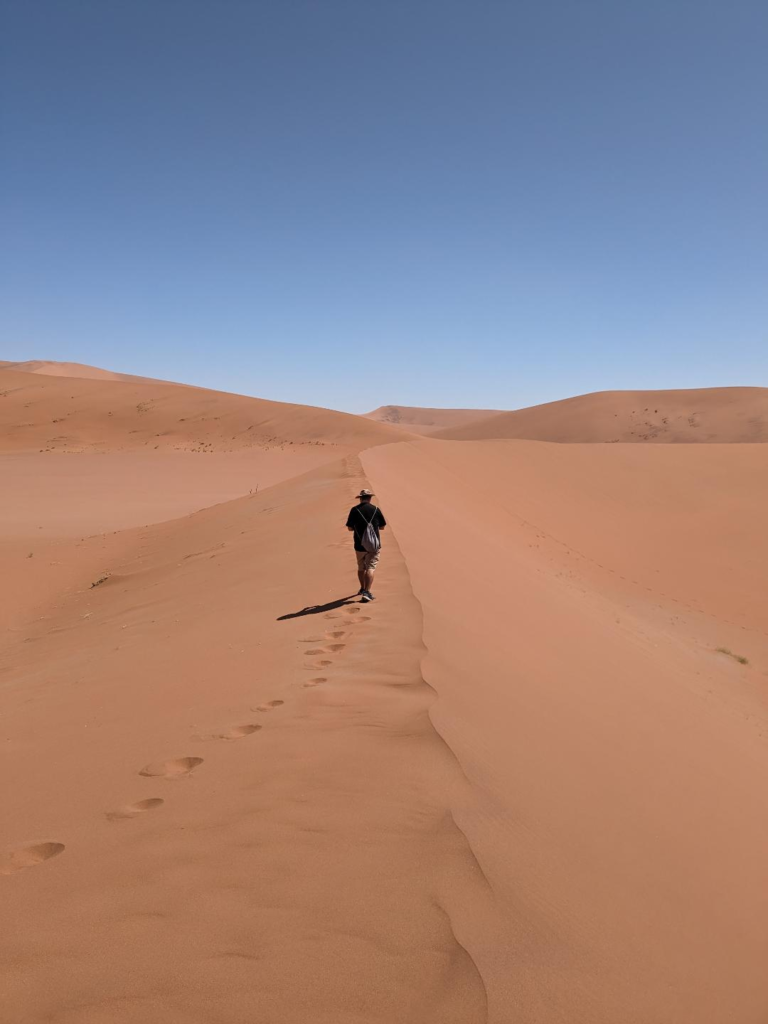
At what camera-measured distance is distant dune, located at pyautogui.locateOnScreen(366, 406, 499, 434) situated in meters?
165

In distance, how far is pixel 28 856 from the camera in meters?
3.01

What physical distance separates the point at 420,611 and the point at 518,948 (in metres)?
3.87

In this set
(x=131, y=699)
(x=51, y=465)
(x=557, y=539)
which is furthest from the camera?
(x=51, y=465)

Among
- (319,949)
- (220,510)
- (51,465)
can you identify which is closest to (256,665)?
(319,949)

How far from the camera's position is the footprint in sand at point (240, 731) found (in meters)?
4.04

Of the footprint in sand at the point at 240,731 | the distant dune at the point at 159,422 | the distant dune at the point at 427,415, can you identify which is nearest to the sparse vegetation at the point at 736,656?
the footprint in sand at the point at 240,731

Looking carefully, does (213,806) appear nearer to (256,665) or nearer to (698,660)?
(256,665)

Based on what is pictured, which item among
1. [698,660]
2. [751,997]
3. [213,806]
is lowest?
[698,660]

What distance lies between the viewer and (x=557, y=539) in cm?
1895

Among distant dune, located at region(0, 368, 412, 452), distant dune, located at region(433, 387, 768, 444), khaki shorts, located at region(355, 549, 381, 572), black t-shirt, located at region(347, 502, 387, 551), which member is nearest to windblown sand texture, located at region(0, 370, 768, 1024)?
khaki shorts, located at region(355, 549, 381, 572)

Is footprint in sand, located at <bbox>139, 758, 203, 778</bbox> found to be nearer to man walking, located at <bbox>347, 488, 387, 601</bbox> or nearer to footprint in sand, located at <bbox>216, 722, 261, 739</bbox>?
footprint in sand, located at <bbox>216, 722, 261, 739</bbox>

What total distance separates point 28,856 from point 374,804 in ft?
4.87

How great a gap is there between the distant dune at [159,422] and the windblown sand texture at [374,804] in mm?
32690

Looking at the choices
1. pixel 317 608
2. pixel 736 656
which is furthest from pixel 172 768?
pixel 736 656
